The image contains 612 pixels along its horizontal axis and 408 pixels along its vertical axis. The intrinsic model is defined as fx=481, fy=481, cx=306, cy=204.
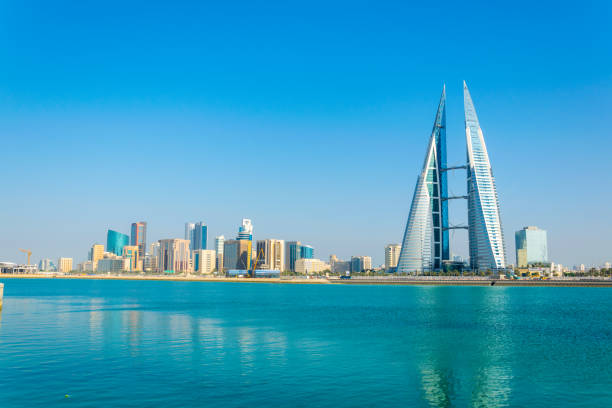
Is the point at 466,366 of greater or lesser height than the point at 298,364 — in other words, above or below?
below

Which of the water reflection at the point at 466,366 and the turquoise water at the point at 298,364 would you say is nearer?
the turquoise water at the point at 298,364

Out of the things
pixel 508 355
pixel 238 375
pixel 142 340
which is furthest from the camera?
pixel 142 340

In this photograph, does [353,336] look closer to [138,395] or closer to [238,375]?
[238,375]

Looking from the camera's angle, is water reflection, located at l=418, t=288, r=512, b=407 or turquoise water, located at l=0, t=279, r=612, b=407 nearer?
turquoise water, located at l=0, t=279, r=612, b=407

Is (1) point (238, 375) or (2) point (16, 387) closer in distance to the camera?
(2) point (16, 387)

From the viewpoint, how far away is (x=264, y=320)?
2450 inches

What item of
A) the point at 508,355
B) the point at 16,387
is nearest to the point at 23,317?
the point at 16,387

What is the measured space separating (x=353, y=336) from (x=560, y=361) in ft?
60.7

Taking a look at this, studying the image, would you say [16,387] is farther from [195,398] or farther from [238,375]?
[238,375]

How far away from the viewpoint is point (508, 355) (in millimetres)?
38312

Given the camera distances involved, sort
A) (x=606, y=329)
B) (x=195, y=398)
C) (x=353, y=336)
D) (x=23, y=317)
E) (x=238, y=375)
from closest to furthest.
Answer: (x=195, y=398)
(x=238, y=375)
(x=353, y=336)
(x=606, y=329)
(x=23, y=317)

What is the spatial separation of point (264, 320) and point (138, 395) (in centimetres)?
3756

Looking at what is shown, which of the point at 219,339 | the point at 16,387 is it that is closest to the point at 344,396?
the point at 16,387

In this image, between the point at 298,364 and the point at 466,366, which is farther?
the point at 466,366
